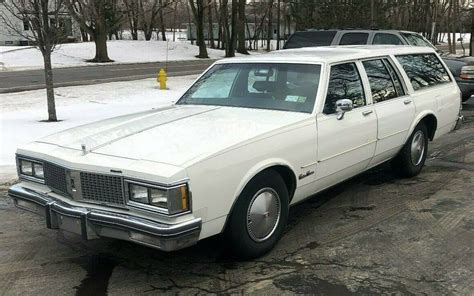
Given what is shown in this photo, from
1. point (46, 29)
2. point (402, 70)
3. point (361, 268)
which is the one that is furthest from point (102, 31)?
point (361, 268)

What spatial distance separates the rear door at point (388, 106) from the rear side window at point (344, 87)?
218 millimetres

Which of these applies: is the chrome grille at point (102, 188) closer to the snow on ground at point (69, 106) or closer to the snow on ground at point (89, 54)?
the snow on ground at point (69, 106)

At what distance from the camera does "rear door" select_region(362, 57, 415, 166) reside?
5348 millimetres

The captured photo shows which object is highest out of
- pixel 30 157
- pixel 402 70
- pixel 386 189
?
pixel 402 70

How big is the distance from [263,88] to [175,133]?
1249 mm

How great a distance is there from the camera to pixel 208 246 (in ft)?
14.3

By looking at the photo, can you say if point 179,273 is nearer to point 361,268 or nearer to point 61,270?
point 61,270

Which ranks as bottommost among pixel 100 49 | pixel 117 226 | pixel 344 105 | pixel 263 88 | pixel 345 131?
pixel 117 226

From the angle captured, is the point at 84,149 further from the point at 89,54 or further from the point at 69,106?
the point at 89,54

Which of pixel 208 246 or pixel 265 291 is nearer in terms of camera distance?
pixel 265 291

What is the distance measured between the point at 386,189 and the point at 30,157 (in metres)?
3.88

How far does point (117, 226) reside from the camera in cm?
342

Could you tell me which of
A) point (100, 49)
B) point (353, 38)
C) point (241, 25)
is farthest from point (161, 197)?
point (241, 25)

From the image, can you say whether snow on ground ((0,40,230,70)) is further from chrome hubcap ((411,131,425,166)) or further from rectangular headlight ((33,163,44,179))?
rectangular headlight ((33,163,44,179))
